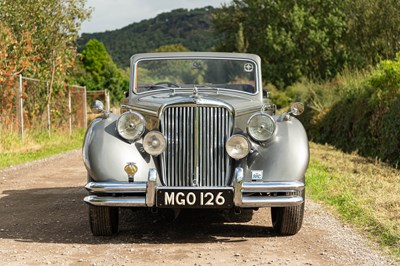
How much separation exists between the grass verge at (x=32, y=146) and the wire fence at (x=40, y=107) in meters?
0.26

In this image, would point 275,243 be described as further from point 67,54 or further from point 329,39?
point 329,39

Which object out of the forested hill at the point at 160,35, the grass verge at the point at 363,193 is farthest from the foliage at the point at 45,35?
the forested hill at the point at 160,35

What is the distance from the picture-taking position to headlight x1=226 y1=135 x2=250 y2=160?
6082mm

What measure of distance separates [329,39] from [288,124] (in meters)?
36.2

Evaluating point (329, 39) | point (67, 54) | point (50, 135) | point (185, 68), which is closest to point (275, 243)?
point (185, 68)

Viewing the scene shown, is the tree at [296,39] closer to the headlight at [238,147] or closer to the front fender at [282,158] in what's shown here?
the front fender at [282,158]

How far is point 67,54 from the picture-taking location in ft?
72.3

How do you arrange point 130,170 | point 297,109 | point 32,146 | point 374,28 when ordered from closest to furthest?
point 130,170 < point 297,109 < point 32,146 < point 374,28

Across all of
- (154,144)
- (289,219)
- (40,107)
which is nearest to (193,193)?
(154,144)

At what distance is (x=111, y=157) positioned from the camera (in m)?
6.09

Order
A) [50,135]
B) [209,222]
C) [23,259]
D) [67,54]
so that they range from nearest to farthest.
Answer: [23,259]
[209,222]
[50,135]
[67,54]

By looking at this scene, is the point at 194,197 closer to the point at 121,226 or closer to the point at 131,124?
the point at 131,124

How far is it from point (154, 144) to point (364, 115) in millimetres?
11714

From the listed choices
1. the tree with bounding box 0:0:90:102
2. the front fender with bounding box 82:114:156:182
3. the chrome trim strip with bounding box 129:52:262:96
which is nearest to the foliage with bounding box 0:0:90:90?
the tree with bounding box 0:0:90:102
